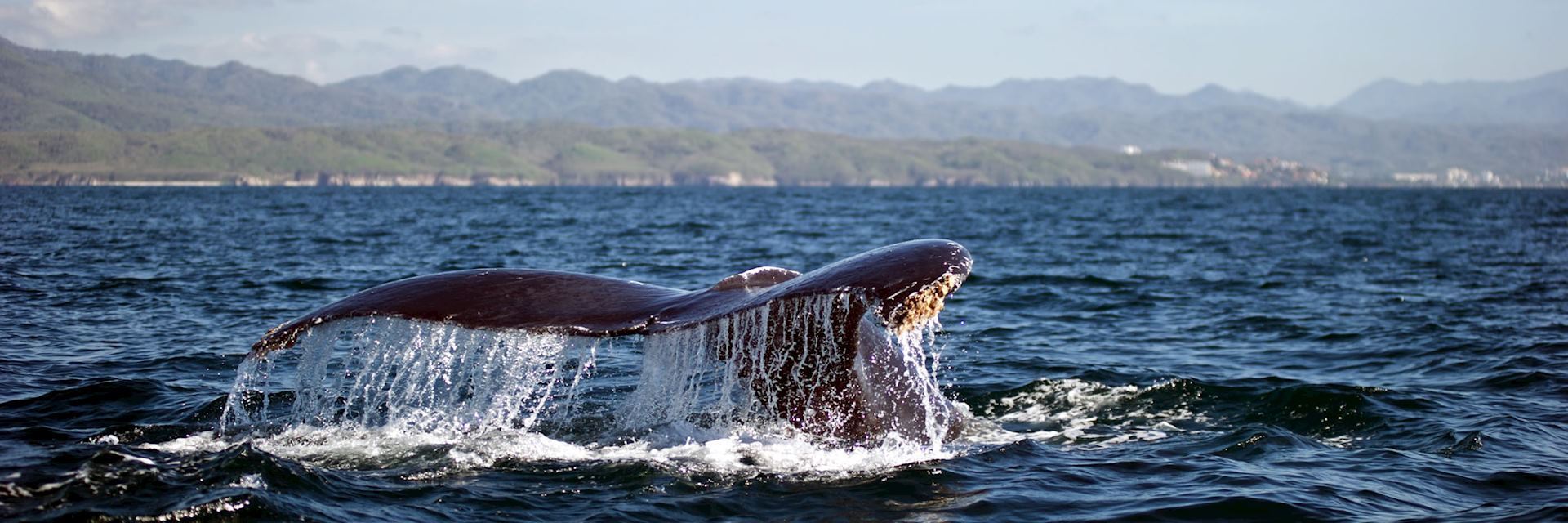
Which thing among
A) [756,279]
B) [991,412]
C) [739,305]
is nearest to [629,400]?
[991,412]

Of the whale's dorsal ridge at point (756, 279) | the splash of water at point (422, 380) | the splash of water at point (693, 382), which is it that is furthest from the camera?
the splash of water at point (422, 380)

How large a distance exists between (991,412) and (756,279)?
468 centimetres

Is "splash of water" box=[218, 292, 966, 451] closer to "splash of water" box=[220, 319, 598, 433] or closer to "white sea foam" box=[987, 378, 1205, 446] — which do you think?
"splash of water" box=[220, 319, 598, 433]

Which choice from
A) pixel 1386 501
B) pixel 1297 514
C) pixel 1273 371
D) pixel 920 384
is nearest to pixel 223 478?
pixel 920 384

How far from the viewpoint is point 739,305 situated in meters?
5.79

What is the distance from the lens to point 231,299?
17.2 meters

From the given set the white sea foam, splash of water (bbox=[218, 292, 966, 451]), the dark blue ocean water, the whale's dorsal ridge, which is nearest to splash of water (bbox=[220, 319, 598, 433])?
splash of water (bbox=[218, 292, 966, 451])

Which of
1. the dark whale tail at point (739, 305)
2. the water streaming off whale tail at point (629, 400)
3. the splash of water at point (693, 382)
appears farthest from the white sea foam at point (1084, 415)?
the dark whale tail at point (739, 305)

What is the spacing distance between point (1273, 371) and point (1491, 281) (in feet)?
42.9

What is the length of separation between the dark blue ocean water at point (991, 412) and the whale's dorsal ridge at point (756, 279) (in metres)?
1.30

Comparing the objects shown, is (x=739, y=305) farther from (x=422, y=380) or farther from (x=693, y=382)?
(x=422, y=380)

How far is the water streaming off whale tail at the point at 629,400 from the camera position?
20.4 feet

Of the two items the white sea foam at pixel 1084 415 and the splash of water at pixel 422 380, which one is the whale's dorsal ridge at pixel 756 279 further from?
the white sea foam at pixel 1084 415

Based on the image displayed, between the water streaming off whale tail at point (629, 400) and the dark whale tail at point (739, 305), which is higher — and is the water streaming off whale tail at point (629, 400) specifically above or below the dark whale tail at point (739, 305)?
below
